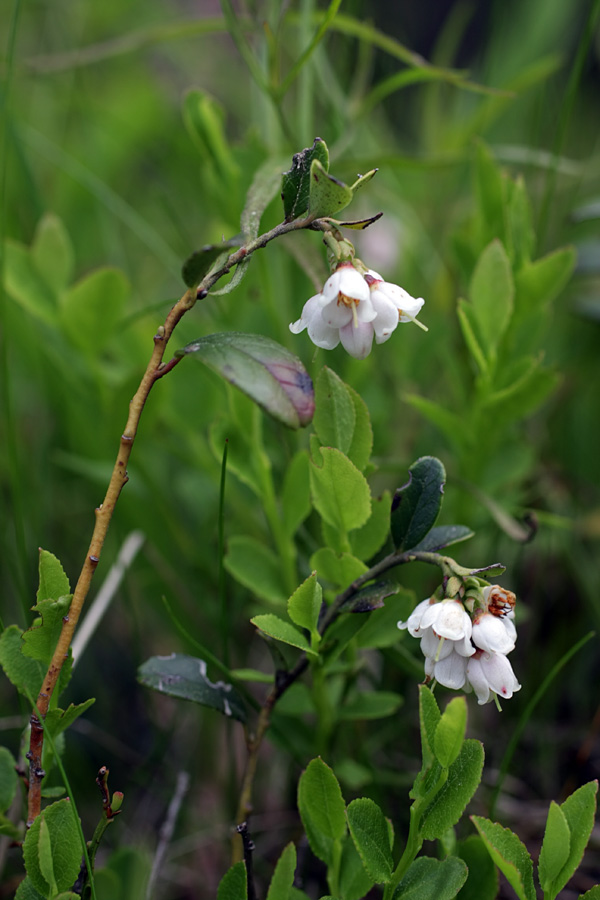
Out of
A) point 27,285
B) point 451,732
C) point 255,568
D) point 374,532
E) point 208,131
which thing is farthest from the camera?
point 27,285

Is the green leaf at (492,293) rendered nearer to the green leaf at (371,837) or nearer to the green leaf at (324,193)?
the green leaf at (324,193)

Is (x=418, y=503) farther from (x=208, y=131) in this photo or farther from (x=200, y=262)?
(x=208, y=131)

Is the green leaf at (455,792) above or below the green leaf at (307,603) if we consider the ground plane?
below

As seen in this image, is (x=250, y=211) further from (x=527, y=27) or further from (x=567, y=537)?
(x=527, y=27)

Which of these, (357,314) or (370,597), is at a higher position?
(357,314)

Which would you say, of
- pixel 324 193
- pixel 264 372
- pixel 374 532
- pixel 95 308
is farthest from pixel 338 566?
pixel 95 308

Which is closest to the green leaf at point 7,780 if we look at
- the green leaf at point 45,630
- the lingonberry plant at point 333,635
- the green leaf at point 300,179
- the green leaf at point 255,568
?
the lingonberry plant at point 333,635
